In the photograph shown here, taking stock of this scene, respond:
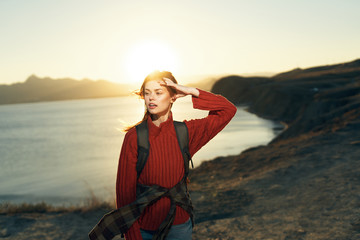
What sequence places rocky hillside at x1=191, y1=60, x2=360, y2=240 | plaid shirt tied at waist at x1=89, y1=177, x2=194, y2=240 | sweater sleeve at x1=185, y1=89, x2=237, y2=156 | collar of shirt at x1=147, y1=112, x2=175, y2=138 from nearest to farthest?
plaid shirt tied at waist at x1=89, y1=177, x2=194, y2=240 → collar of shirt at x1=147, y1=112, x2=175, y2=138 → sweater sleeve at x1=185, y1=89, x2=237, y2=156 → rocky hillside at x1=191, y1=60, x2=360, y2=240

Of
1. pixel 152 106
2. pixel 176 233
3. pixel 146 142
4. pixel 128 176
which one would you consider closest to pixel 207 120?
pixel 152 106

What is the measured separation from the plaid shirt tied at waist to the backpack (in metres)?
0.17

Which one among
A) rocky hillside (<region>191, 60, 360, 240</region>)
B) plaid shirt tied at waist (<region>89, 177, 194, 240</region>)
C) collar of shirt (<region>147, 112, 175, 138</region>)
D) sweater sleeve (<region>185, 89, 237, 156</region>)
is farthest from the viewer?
rocky hillside (<region>191, 60, 360, 240</region>)

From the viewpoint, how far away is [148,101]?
2.42 metres

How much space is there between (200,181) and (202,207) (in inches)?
159

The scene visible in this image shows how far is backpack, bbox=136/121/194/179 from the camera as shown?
7.30ft

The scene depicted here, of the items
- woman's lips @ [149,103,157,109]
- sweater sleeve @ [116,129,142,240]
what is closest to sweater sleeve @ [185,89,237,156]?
woman's lips @ [149,103,157,109]

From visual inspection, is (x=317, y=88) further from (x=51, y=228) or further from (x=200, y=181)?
(x=51, y=228)

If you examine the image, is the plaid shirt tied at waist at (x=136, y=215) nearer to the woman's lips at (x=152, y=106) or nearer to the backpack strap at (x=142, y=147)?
the backpack strap at (x=142, y=147)

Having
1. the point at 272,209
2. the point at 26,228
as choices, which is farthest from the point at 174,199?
the point at 26,228

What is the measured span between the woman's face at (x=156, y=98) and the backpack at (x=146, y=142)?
13 centimetres

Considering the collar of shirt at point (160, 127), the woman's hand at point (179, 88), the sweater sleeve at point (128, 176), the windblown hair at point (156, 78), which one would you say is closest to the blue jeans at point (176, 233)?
the sweater sleeve at point (128, 176)

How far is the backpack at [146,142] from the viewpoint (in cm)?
222

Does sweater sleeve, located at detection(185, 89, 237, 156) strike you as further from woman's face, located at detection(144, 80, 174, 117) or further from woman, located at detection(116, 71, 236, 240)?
woman's face, located at detection(144, 80, 174, 117)
